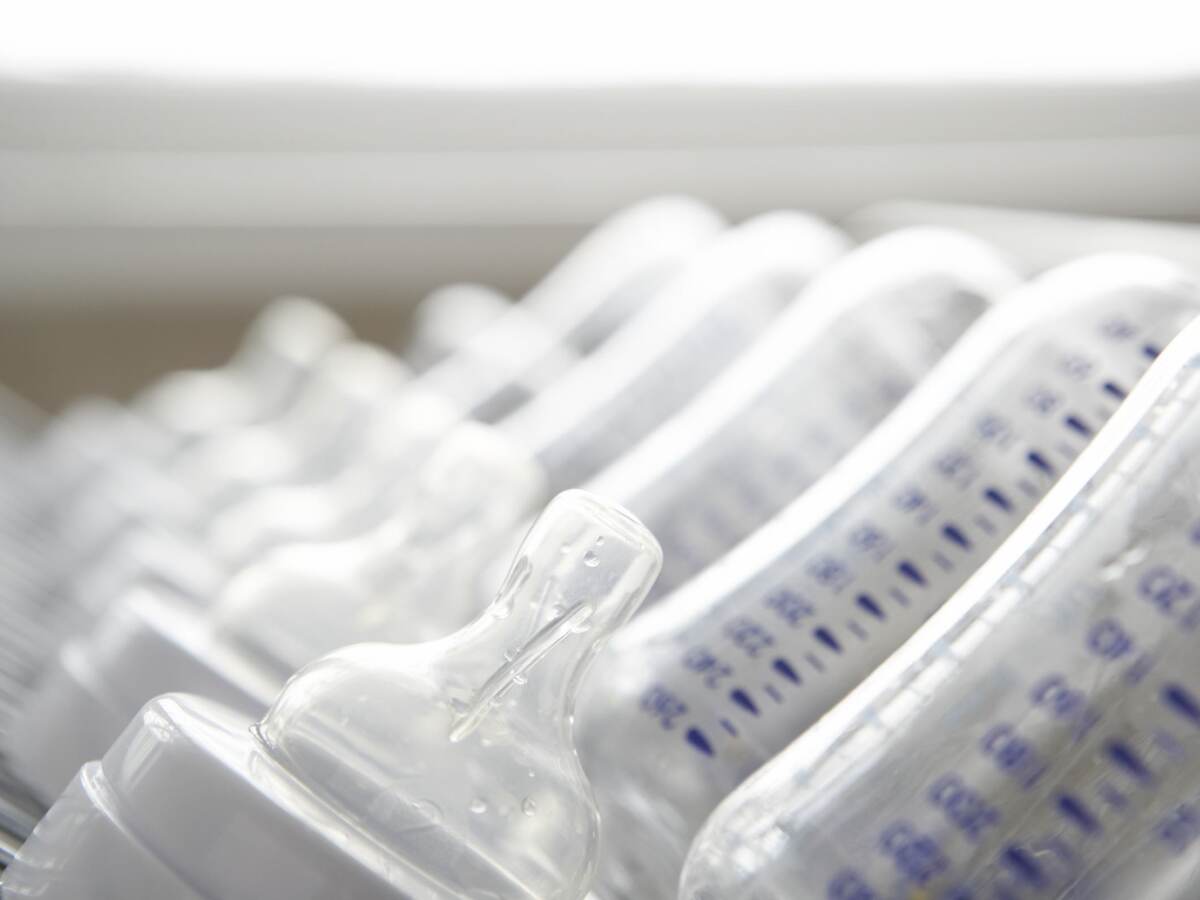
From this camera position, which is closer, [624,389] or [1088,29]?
[624,389]

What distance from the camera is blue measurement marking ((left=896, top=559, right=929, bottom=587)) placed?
1.53 ft

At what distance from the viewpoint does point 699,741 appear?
0.45 meters

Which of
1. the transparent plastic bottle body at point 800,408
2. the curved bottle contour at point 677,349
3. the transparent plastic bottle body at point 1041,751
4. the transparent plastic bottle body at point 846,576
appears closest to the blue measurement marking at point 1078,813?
the transparent plastic bottle body at point 1041,751

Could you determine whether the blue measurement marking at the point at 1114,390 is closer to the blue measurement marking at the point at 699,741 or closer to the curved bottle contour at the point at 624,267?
the blue measurement marking at the point at 699,741

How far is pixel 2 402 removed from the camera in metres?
1.22

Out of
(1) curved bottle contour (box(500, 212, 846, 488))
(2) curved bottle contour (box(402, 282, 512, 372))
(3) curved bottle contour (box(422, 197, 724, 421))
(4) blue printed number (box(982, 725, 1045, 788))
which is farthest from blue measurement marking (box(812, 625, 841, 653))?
(2) curved bottle contour (box(402, 282, 512, 372))

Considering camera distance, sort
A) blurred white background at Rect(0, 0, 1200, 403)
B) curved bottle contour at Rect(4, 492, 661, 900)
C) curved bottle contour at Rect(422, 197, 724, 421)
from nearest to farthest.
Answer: curved bottle contour at Rect(4, 492, 661, 900) < curved bottle contour at Rect(422, 197, 724, 421) < blurred white background at Rect(0, 0, 1200, 403)

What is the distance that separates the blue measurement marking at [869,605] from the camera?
0.46m

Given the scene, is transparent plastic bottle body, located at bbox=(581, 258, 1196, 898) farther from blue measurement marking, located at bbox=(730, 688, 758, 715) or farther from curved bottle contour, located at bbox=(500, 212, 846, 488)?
curved bottle contour, located at bbox=(500, 212, 846, 488)

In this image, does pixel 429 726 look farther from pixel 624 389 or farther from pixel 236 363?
pixel 236 363

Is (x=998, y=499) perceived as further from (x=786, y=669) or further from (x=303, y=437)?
(x=303, y=437)

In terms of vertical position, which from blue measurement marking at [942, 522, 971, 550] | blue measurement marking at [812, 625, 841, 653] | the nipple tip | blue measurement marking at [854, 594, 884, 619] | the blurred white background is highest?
the blurred white background

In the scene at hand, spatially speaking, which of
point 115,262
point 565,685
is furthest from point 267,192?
point 565,685

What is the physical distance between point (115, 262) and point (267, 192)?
0.16 m
